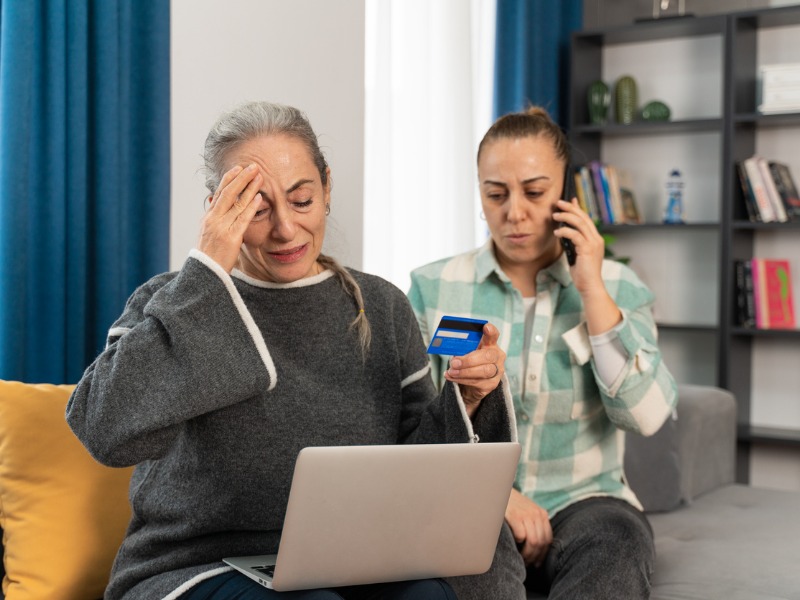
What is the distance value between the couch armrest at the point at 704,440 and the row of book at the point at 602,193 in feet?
3.98

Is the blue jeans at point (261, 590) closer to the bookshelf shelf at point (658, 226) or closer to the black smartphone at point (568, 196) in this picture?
the black smartphone at point (568, 196)

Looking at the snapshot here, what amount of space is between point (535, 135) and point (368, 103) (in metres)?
1.00

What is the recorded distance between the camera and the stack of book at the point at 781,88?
353cm

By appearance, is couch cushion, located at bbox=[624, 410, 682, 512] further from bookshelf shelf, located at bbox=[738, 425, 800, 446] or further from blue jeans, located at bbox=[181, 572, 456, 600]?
bookshelf shelf, located at bbox=[738, 425, 800, 446]

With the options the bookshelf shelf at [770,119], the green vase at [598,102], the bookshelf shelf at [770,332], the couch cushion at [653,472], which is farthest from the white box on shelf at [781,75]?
the couch cushion at [653,472]

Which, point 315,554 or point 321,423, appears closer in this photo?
point 315,554

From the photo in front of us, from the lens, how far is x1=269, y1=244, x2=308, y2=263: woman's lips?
4.86ft

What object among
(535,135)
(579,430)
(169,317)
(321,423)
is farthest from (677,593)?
(169,317)

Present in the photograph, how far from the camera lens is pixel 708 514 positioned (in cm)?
233

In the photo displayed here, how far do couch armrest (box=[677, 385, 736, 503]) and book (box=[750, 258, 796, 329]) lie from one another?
91 cm

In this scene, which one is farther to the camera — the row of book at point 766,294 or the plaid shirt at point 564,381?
the row of book at point 766,294

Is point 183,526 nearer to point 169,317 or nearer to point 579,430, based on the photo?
point 169,317

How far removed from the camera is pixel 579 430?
1.85 metres

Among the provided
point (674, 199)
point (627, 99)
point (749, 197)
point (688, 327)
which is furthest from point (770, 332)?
point (627, 99)
